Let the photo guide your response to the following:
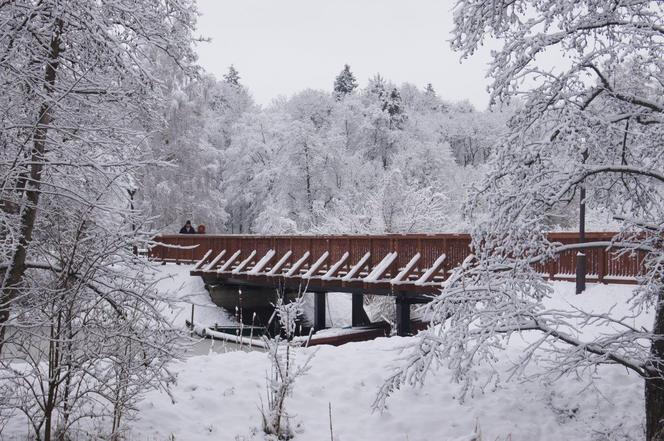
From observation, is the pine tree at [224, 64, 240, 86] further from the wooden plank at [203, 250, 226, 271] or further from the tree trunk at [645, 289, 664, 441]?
the tree trunk at [645, 289, 664, 441]

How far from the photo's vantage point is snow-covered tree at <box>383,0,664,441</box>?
6121 mm

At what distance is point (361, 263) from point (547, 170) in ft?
40.8

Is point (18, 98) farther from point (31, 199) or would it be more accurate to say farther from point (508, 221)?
point (508, 221)

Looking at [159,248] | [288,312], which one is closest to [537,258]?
[288,312]

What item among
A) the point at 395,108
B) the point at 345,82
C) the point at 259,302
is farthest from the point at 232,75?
the point at 259,302

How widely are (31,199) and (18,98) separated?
115 cm

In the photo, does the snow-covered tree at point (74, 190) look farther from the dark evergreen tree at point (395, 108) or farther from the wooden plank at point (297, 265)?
the dark evergreen tree at point (395, 108)

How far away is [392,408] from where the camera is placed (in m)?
8.05

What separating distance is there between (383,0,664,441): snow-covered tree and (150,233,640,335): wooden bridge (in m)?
6.21

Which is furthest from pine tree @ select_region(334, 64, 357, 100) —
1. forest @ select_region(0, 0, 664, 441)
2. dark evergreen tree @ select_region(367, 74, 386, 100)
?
forest @ select_region(0, 0, 664, 441)

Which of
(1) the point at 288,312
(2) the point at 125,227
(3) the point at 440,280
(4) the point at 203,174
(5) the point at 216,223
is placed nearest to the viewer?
(2) the point at 125,227

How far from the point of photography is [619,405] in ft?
25.0

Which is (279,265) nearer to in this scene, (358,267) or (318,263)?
(318,263)

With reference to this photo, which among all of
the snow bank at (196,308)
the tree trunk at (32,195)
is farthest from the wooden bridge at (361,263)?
the tree trunk at (32,195)
